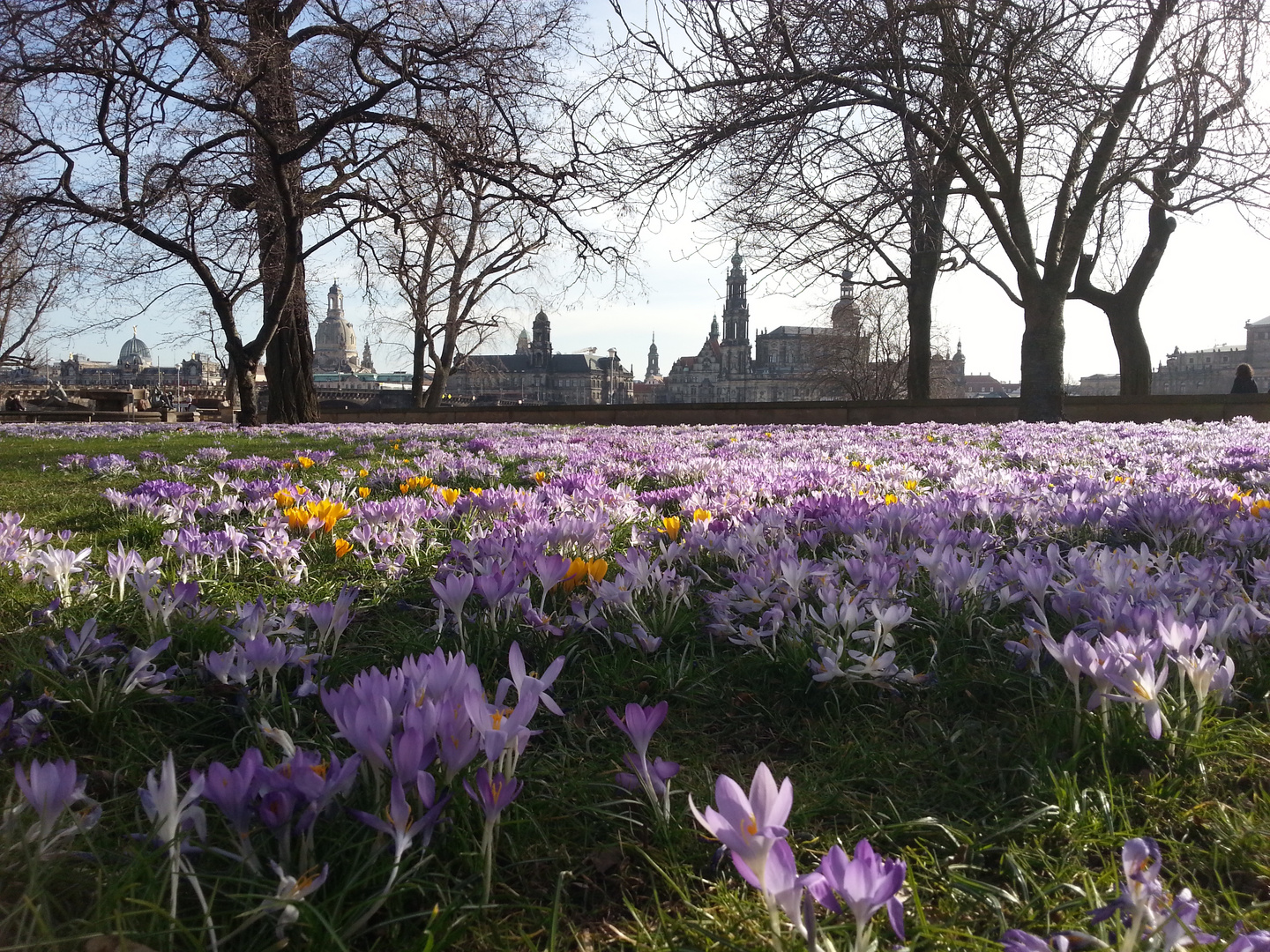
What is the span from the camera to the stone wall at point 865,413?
1661 cm

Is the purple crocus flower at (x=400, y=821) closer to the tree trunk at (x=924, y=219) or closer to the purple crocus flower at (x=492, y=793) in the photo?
the purple crocus flower at (x=492, y=793)

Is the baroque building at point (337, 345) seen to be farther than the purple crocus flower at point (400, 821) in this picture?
Yes

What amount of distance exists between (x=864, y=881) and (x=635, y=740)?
0.41 metres

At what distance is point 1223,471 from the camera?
5137 millimetres

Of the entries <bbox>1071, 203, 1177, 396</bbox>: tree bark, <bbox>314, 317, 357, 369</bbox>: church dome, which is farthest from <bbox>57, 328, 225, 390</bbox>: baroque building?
<bbox>1071, 203, 1177, 396</bbox>: tree bark

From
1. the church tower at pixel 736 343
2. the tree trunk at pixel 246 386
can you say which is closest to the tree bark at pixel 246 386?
the tree trunk at pixel 246 386

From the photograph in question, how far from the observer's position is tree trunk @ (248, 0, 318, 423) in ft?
43.3

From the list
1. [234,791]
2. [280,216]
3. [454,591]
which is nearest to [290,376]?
[280,216]

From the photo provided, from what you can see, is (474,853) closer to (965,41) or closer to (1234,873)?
(1234,873)

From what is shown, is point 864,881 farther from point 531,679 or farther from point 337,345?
point 337,345

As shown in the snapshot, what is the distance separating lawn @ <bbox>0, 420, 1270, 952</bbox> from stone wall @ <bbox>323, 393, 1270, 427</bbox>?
16251mm

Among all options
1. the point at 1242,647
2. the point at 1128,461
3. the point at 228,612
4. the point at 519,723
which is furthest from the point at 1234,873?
the point at 1128,461

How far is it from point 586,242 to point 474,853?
1655 cm

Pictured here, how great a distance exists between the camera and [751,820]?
888 millimetres
